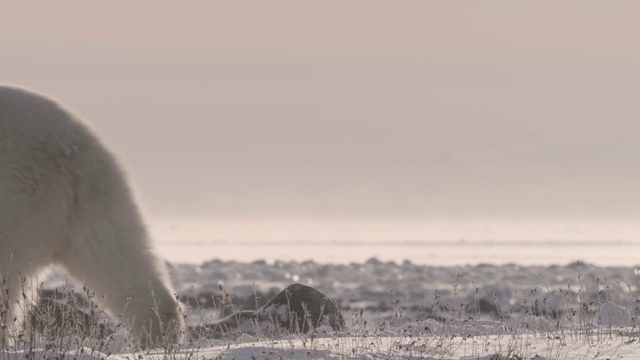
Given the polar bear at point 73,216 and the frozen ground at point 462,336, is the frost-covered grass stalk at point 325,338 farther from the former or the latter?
the polar bear at point 73,216

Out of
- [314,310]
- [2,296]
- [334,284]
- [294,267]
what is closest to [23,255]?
[2,296]

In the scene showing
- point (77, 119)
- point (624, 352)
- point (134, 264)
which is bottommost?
point (624, 352)

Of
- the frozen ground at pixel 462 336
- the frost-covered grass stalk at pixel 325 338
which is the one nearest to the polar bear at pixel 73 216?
the frost-covered grass stalk at pixel 325 338

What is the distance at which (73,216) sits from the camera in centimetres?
862

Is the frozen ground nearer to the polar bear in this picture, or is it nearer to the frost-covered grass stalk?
the frost-covered grass stalk

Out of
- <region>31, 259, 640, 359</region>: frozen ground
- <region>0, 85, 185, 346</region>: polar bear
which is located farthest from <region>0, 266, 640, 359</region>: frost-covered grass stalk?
<region>0, 85, 185, 346</region>: polar bear

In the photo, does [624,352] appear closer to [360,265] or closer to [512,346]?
[512,346]

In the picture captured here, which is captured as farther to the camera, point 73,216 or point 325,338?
point 325,338

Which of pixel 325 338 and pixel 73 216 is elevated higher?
pixel 73 216

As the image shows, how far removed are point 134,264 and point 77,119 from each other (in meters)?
1.24

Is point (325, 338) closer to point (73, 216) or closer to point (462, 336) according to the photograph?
point (462, 336)

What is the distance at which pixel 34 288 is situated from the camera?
28.8 feet

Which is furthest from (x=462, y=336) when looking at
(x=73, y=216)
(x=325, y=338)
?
(x=73, y=216)

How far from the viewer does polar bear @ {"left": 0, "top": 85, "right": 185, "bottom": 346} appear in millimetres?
8359
